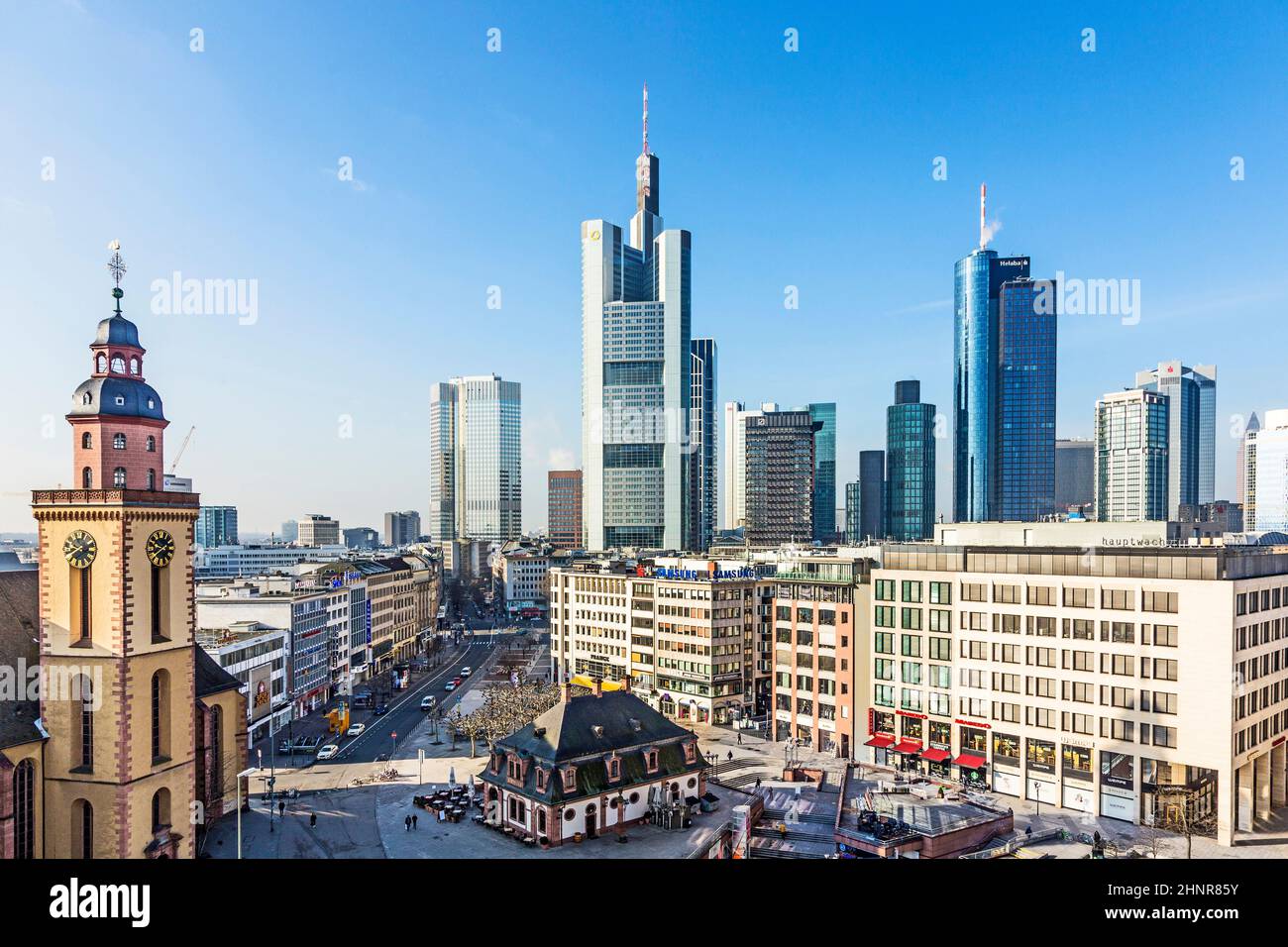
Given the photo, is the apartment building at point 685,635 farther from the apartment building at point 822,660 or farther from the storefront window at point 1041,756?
the storefront window at point 1041,756

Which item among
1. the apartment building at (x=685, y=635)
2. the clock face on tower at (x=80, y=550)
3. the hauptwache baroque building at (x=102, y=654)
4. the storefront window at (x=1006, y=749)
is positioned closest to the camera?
the hauptwache baroque building at (x=102, y=654)

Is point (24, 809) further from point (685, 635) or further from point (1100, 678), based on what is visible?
point (685, 635)

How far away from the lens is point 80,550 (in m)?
39.0

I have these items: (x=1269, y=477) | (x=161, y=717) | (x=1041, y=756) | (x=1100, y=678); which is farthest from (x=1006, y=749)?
(x=1269, y=477)

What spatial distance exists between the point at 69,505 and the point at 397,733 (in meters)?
49.2

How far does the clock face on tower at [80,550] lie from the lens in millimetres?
39000

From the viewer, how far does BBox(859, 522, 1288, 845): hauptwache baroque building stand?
52.5m

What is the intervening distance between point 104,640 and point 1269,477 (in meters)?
199

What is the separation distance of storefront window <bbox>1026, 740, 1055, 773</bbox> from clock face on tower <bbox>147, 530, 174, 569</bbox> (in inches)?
2237

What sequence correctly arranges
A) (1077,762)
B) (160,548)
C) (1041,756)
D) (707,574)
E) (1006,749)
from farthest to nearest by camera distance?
(707,574) < (1006,749) < (1041,756) < (1077,762) < (160,548)

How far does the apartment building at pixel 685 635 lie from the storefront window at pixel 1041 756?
34130mm

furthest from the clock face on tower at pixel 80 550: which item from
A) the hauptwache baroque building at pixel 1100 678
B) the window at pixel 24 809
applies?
the hauptwache baroque building at pixel 1100 678
